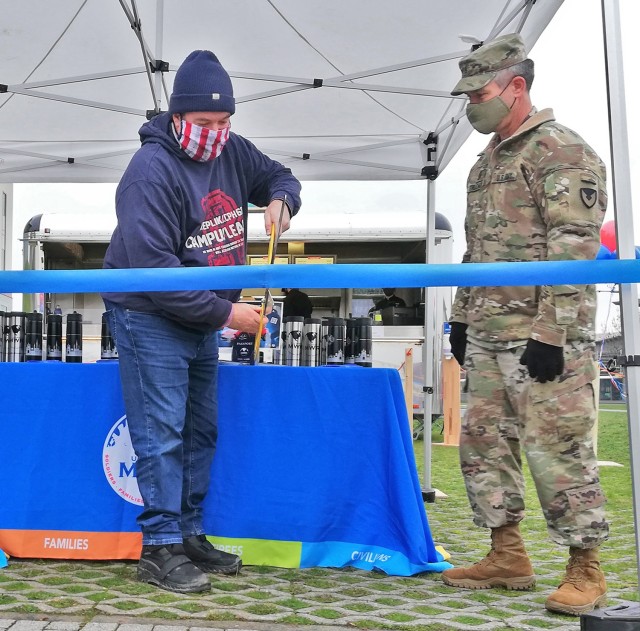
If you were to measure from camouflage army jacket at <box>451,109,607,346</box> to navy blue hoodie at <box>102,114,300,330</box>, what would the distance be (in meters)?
0.79

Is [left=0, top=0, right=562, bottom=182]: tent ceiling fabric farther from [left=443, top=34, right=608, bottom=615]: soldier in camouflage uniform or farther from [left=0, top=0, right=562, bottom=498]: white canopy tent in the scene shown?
[left=443, top=34, right=608, bottom=615]: soldier in camouflage uniform

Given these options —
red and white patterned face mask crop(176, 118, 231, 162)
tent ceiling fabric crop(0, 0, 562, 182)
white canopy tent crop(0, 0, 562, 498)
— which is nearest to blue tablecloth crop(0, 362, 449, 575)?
red and white patterned face mask crop(176, 118, 231, 162)

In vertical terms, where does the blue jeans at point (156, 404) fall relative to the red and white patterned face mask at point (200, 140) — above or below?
below

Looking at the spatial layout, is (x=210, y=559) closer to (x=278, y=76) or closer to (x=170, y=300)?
(x=170, y=300)

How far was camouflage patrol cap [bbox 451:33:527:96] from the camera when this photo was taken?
101 inches

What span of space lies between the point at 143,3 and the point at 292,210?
2.26 meters

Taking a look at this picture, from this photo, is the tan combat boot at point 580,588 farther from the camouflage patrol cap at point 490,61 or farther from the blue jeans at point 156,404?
the camouflage patrol cap at point 490,61

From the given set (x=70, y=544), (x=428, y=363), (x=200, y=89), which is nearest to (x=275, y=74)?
(x=428, y=363)

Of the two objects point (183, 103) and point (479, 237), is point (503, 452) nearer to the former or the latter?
point (479, 237)

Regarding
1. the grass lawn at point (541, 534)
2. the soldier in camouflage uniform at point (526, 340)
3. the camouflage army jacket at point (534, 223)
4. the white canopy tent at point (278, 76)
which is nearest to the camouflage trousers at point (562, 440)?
the soldier in camouflage uniform at point (526, 340)

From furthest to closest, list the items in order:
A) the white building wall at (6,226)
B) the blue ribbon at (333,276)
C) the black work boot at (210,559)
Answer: the white building wall at (6,226) → the black work boot at (210,559) → the blue ribbon at (333,276)

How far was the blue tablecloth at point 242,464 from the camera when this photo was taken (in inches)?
115

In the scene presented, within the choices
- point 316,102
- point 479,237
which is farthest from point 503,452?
point 316,102

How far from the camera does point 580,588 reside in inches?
92.4
